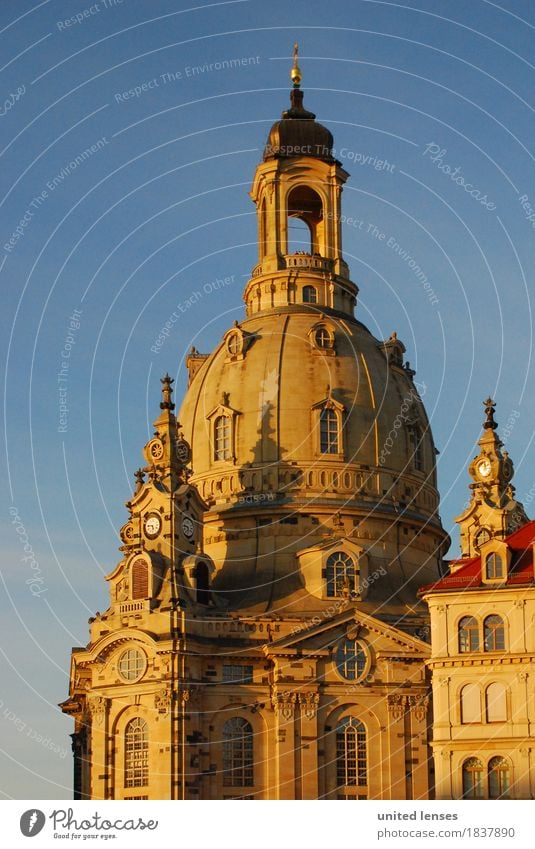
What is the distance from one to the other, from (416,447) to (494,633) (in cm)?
3105

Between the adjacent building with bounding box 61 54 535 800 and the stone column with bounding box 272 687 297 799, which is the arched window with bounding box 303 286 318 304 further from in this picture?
the stone column with bounding box 272 687 297 799

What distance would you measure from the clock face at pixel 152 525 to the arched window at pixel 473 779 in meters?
28.1

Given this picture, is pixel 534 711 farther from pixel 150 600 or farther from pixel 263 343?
pixel 263 343

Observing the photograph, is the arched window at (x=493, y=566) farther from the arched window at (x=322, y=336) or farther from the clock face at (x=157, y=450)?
the arched window at (x=322, y=336)

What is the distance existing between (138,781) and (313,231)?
4199 cm

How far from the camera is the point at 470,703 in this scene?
99875 millimetres

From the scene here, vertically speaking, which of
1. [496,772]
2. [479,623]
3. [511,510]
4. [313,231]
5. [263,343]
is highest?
[313,231]

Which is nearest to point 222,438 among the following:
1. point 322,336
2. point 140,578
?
point 322,336

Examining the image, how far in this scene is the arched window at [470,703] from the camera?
99.6 meters

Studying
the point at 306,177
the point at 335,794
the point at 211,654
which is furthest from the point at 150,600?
the point at 306,177

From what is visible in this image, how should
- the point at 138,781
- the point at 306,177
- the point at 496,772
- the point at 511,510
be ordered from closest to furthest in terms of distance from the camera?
1. the point at 496,772
2. the point at 138,781
3. the point at 511,510
4. the point at 306,177

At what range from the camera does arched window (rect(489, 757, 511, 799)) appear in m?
97.0

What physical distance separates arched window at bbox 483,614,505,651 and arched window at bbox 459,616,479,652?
0.51 m

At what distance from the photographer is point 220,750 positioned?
11512cm
